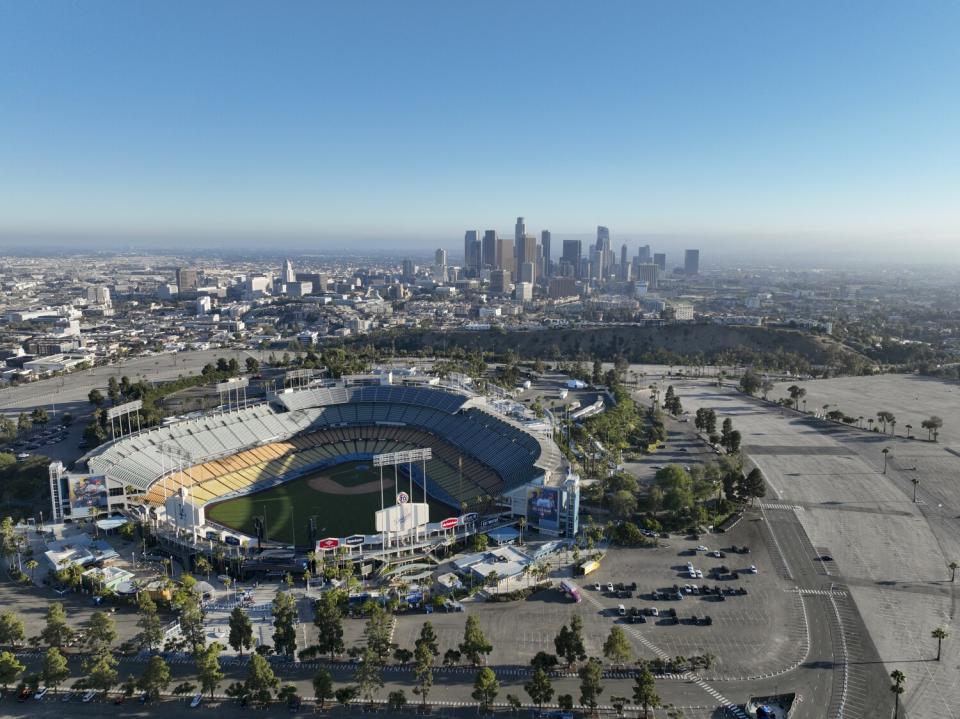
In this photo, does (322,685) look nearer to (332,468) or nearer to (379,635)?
(379,635)

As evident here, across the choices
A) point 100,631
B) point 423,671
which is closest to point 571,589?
point 423,671

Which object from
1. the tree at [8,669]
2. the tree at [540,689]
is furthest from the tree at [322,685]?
the tree at [8,669]

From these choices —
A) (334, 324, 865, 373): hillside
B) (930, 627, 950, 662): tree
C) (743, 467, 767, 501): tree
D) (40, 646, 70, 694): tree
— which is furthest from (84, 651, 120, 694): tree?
(334, 324, 865, 373): hillside

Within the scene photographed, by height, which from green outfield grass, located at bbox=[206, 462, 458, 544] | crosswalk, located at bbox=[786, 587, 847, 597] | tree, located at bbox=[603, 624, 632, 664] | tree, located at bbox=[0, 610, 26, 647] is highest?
tree, located at bbox=[603, 624, 632, 664]

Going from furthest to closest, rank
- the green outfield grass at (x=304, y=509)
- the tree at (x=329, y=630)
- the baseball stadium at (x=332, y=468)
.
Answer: the green outfield grass at (x=304, y=509)
the baseball stadium at (x=332, y=468)
the tree at (x=329, y=630)

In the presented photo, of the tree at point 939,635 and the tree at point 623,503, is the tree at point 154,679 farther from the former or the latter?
the tree at point 939,635

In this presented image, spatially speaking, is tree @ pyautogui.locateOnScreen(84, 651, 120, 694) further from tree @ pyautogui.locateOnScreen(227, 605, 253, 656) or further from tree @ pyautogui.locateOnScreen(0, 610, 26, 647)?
tree @ pyautogui.locateOnScreen(0, 610, 26, 647)
